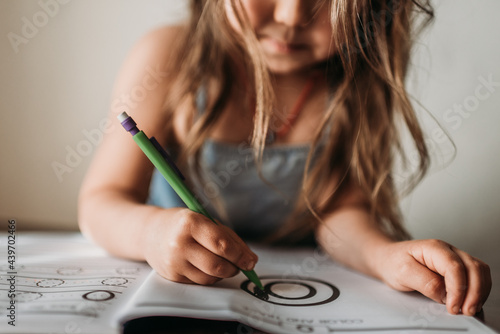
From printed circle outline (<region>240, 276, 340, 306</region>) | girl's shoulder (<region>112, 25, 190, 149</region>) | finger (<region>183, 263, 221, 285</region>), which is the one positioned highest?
girl's shoulder (<region>112, 25, 190, 149</region>)

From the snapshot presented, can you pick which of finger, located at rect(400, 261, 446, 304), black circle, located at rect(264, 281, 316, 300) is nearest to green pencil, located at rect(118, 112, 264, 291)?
black circle, located at rect(264, 281, 316, 300)

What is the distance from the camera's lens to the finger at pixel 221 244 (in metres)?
0.26

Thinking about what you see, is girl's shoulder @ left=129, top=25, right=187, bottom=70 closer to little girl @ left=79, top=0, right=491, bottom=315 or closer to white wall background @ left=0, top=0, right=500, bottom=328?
little girl @ left=79, top=0, right=491, bottom=315

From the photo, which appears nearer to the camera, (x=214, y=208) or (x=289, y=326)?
(x=289, y=326)

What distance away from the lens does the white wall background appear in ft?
2.09

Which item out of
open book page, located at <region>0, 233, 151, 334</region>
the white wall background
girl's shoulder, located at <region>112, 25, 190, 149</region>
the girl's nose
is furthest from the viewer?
the white wall background

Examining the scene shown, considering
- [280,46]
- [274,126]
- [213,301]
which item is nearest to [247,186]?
[274,126]

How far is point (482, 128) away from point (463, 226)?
159mm

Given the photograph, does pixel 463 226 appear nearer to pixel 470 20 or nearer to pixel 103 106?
pixel 470 20

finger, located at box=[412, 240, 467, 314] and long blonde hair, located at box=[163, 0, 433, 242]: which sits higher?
long blonde hair, located at box=[163, 0, 433, 242]

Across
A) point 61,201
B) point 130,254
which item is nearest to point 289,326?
point 130,254

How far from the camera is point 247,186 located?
54 cm

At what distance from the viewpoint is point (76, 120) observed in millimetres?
715

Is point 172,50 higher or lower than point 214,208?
higher
